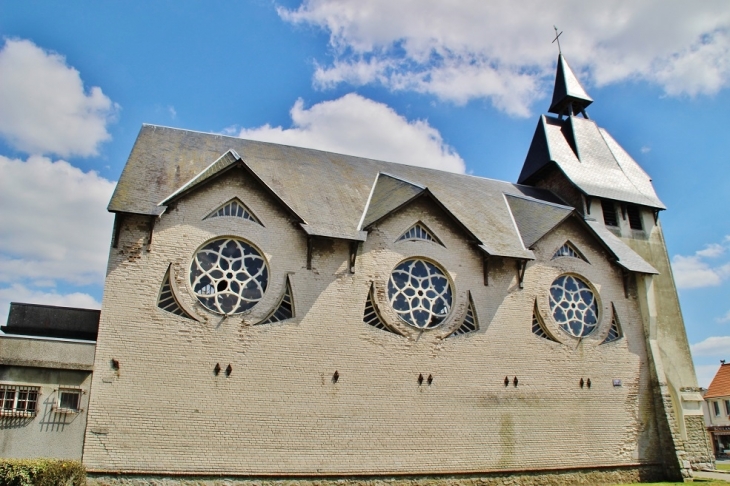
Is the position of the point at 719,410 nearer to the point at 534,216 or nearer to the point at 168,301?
the point at 534,216

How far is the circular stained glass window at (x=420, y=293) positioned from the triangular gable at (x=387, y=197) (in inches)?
69.1

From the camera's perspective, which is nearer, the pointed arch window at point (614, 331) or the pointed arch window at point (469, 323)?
the pointed arch window at point (469, 323)

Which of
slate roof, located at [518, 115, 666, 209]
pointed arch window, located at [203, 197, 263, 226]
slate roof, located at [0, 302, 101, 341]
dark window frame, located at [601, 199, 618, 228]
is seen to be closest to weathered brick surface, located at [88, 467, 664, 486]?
slate roof, located at [0, 302, 101, 341]

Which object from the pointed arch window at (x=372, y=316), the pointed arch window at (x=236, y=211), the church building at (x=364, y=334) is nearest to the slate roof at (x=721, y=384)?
the church building at (x=364, y=334)

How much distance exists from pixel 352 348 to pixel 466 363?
12.2ft

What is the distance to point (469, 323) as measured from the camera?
17391 millimetres

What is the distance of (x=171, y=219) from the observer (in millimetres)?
15234

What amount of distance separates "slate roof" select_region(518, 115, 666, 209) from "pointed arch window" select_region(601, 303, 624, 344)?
5.41m

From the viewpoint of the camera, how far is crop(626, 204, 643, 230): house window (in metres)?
22.9

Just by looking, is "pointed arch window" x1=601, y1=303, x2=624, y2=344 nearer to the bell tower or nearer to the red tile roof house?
the bell tower

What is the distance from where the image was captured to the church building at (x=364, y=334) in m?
13.8

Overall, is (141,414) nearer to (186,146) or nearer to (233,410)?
(233,410)

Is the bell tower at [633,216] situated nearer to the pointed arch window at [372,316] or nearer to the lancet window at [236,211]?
the pointed arch window at [372,316]

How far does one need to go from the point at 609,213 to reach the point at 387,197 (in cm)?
1038
